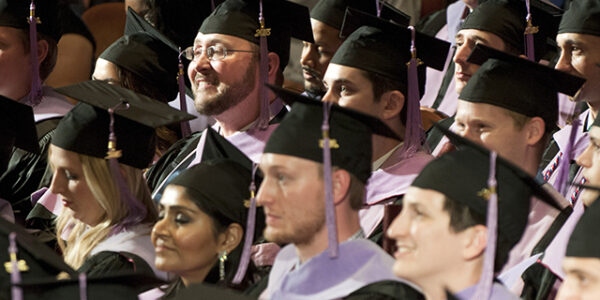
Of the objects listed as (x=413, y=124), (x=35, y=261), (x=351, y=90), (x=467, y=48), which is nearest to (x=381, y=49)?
(x=351, y=90)

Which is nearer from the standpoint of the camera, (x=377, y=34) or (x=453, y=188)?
(x=453, y=188)

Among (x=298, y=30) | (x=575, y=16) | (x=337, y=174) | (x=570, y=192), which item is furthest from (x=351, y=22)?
(x=337, y=174)

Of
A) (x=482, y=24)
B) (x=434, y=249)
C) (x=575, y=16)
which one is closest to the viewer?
(x=434, y=249)

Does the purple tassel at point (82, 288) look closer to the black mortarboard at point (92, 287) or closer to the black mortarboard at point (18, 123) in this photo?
the black mortarboard at point (92, 287)

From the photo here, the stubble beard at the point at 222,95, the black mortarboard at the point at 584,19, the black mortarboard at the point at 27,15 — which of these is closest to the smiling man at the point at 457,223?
the black mortarboard at the point at 584,19

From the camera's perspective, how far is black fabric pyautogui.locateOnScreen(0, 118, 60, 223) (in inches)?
220

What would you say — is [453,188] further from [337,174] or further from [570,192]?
[570,192]

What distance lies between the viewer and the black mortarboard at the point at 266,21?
17.4 ft

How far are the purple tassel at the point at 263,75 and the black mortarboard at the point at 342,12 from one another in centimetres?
82

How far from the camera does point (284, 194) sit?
11.9ft

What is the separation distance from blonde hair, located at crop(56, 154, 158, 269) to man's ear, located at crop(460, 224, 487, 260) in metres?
1.65

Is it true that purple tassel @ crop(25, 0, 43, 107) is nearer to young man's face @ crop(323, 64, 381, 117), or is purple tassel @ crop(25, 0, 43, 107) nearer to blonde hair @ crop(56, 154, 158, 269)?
blonde hair @ crop(56, 154, 158, 269)

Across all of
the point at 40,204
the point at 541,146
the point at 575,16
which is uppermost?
the point at 575,16

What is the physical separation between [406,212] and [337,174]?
15.8 inches
